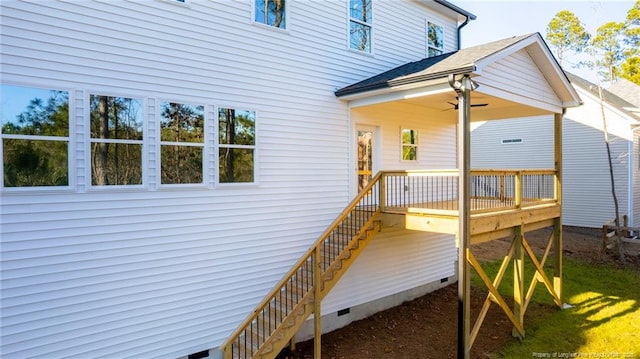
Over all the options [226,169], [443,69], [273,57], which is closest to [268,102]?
[273,57]

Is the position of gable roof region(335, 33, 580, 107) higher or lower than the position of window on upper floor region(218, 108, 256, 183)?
higher

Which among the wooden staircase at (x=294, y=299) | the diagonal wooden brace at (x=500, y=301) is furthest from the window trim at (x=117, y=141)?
the diagonal wooden brace at (x=500, y=301)

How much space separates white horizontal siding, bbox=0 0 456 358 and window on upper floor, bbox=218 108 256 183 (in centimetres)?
15

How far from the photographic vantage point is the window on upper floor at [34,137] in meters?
4.64

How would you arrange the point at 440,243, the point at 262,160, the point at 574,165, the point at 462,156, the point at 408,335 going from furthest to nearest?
1. the point at 574,165
2. the point at 440,243
3. the point at 408,335
4. the point at 262,160
5. the point at 462,156

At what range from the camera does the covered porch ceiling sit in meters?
6.56

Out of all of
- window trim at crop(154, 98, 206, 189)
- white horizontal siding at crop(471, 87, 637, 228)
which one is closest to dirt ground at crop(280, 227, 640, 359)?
window trim at crop(154, 98, 206, 189)

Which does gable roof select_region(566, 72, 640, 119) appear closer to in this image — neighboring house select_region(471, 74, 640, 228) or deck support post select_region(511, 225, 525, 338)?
neighboring house select_region(471, 74, 640, 228)

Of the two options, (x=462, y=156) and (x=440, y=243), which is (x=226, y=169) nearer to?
(x=462, y=156)

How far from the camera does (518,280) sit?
7.63 metres

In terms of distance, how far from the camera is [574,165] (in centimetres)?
1761

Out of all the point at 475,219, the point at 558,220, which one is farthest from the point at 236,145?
the point at 558,220

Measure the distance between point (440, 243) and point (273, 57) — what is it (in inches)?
279

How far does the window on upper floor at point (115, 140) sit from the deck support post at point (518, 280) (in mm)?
7306
